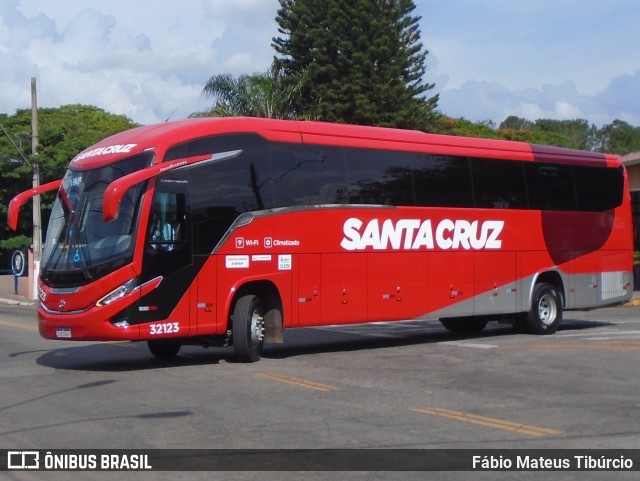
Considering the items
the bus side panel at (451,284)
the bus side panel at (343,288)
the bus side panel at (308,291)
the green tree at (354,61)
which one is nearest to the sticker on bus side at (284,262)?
the bus side panel at (308,291)

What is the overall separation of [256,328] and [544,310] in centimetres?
777

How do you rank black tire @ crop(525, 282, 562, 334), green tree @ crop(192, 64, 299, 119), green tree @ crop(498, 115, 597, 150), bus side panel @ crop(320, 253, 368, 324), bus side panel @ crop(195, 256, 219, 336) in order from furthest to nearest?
green tree @ crop(498, 115, 597, 150) → green tree @ crop(192, 64, 299, 119) → black tire @ crop(525, 282, 562, 334) → bus side panel @ crop(320, 253, 368, 324) → bus side panel @ crop(195, 256, 219, 336)

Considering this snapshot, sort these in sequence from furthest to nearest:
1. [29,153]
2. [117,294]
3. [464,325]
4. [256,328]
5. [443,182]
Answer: [29,153], [464,325], [443,182], [256,328], [117,294]

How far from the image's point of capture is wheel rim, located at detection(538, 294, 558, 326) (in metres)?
20.9

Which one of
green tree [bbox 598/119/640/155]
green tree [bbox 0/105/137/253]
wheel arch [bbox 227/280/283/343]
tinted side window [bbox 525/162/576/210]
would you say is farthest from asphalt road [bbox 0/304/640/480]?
green tree [bbox 598/119/640/155]

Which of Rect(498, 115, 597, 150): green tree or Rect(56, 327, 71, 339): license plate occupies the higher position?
Rect(498, 115, 597, 150): green tree

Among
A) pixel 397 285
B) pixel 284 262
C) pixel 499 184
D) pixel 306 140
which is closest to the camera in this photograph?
pixel 284 262

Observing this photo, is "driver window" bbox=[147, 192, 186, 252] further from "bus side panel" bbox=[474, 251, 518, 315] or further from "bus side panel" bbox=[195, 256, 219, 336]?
"bus side panel" bbox=[474, 251, 518, 315]

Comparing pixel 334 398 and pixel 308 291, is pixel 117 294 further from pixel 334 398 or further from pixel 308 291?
pixel 334 398

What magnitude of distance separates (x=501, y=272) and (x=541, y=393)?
8.06 meters

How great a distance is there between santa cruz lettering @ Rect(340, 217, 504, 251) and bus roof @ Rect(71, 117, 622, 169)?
142cm

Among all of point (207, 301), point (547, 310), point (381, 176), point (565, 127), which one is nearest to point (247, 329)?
point (207, 301)

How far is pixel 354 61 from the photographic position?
45781 millimetres

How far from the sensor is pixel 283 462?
850cm
